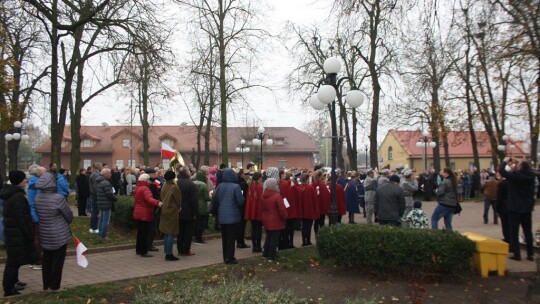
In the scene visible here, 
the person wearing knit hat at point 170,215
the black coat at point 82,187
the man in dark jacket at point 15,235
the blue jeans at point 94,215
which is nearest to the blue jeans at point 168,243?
the person wearing knit hat at point 170,215

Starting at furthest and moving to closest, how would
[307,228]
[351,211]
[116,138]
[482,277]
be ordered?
1. [116,138]
2. [351,211]
3. [307,228]
4. [482,277]

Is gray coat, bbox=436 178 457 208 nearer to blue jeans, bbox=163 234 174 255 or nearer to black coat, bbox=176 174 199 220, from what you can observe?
black coat, bbox=176 174 199 220

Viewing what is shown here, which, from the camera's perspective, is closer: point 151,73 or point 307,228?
point 307,228

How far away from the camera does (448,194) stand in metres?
→ 10.7

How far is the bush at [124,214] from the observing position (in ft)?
39.3

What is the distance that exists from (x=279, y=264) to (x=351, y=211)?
22.5 feet

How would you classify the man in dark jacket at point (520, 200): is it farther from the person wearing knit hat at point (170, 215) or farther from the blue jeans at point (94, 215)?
the blue jeans at point (94, 215)

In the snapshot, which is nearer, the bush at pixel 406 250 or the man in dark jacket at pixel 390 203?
the bush at pixel 406 250

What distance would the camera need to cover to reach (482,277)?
777 cm

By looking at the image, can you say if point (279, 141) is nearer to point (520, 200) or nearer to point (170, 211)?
point (170, 211)

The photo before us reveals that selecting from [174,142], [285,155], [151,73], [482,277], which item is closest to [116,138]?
[174,142]

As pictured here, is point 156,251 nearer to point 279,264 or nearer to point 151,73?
point 279,264

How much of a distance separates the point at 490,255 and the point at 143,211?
6.64m

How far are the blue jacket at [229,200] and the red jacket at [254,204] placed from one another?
896mm
